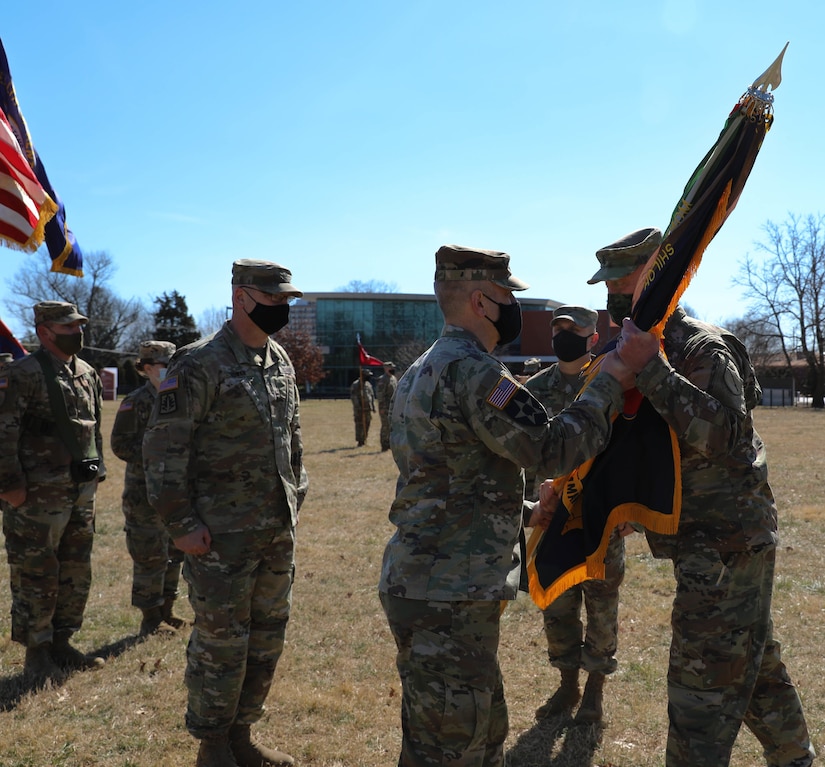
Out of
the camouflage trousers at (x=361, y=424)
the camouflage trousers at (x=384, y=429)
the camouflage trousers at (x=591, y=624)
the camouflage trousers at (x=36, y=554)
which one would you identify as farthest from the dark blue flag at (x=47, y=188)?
the camouflage trousers at (x=361, y=424)

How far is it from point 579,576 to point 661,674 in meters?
2.60

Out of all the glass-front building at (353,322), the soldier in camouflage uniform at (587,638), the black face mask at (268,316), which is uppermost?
the glass-front building at (353,322)

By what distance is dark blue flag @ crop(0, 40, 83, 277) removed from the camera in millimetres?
5020

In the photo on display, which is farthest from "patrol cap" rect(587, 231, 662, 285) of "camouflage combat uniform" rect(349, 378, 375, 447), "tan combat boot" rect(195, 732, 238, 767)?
"camouflage combat uniform" rect(349, 378, 375, 447)

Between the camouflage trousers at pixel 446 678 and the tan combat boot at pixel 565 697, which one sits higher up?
the camouflage trousers at pixel 446 678

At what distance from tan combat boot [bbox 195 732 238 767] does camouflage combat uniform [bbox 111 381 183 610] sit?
2.68 metres

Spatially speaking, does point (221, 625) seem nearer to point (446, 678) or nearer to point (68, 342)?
point (446, 678)

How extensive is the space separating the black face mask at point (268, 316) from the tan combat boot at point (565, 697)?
2830mm

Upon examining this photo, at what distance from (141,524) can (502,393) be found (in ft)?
15.5

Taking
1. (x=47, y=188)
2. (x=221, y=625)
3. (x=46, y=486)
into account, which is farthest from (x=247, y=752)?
(x=47, y=188)

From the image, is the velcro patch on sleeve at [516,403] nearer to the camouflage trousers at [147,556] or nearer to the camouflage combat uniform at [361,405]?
the camouflage trousers at [147,556]

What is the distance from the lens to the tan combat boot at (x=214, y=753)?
378cm

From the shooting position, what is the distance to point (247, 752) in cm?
400

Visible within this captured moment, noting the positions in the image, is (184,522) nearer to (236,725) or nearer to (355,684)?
(236,725)
